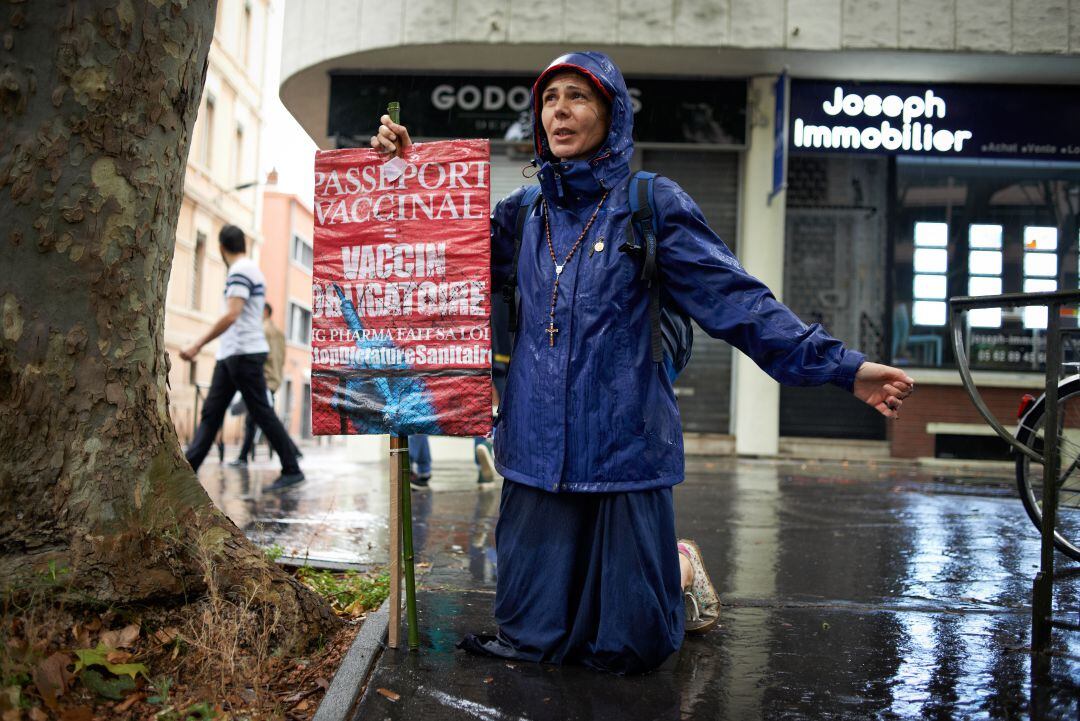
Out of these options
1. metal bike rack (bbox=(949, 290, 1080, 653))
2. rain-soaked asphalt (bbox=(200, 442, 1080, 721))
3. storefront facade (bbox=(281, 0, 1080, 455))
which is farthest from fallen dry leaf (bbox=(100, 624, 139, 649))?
storefront facade (bbox=(281, 0, 1080, 455))

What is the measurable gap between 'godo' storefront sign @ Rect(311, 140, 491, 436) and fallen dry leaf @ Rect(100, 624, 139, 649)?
2.63 ft

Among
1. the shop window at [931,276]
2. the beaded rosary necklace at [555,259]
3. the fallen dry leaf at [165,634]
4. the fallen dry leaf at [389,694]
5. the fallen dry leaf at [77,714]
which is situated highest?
the shop window at [931,276]

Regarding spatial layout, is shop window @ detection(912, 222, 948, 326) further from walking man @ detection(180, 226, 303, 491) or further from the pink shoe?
the pink shoe

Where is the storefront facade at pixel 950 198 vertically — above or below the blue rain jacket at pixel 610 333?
above

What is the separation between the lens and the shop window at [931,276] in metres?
12.7

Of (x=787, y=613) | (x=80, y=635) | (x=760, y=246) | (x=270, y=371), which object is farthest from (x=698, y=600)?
(x=760, y=246)

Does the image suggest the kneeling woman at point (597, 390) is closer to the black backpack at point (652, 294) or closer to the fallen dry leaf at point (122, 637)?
the black backpack at point (652, 294)

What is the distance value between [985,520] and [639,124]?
25.8 ft

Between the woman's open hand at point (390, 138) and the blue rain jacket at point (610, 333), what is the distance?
0.48m

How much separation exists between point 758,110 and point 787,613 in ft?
33.1

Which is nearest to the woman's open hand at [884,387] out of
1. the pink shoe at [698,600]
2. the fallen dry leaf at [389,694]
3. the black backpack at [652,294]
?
the black backpack at [652,294]

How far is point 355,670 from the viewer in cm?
282

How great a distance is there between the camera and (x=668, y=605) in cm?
307

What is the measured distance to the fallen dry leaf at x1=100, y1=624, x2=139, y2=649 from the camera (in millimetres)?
2664
